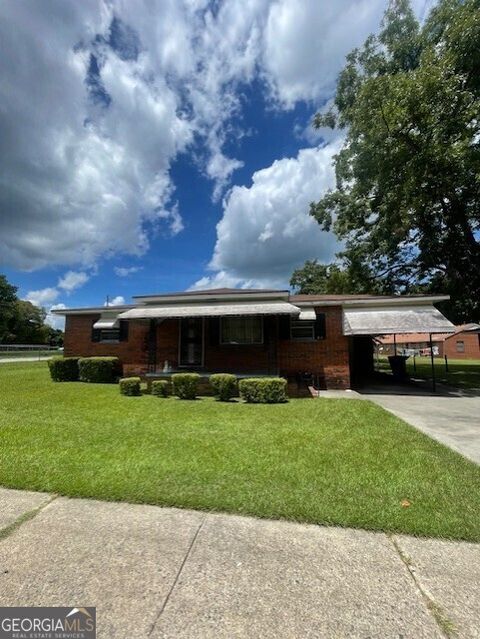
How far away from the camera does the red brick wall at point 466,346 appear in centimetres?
4422

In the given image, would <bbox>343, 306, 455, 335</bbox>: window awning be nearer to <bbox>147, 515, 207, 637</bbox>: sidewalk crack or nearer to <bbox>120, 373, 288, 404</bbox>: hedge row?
<bbox>120, 373, 288, 404</bbox>: hedge row

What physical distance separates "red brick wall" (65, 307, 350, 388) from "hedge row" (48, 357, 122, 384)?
80 cm

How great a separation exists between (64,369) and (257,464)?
11839 millimetres

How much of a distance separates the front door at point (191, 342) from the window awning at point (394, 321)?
5808 millimetres

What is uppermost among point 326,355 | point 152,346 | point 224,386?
point 152,346

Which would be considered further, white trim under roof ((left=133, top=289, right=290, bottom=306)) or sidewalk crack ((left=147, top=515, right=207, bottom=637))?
white trim under roof ((left=133, top=289, right=290, bottom=306))

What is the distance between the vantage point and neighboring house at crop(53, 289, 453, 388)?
1236 centimetres

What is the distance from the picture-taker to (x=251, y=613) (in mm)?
2189

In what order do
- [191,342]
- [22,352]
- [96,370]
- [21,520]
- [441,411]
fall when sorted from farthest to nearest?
[22,352] → [191,342] → [96,370] → [441,411] → [21,520]

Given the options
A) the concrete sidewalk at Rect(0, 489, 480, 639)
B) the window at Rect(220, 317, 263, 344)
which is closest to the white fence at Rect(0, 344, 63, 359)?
the window at Rect(220, 317, 263, 344)

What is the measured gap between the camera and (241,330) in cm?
1366

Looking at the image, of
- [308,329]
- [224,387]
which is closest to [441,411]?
[308,329]

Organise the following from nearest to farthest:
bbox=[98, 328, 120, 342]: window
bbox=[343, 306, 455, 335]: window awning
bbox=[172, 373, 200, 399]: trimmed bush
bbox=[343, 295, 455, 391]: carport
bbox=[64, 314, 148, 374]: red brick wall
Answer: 1. bbox=[172, 373, 200, 399]: trimmed bush
2. bbox=[343, 306, 455, 335]: window awning
3. bbox=[343, 295, 455, 391]: carport
4. bbox=[64, 314, 148, 374]: red brick wall
5. bbox=[98, 328, 120, 342]: window

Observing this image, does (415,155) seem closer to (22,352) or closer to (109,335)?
(109,335)
